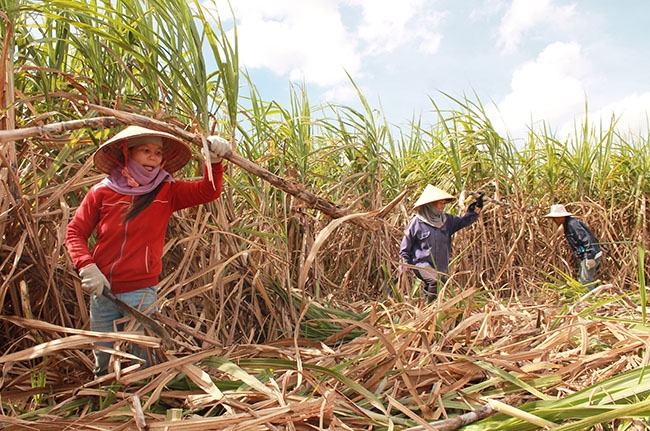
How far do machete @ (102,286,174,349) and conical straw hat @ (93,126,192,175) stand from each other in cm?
51

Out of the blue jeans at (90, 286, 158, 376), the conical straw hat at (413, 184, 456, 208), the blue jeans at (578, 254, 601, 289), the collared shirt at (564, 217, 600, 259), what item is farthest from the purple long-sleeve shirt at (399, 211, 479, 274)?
the blue jeans at (90, 286, 158, 376)

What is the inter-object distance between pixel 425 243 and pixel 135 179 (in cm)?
249

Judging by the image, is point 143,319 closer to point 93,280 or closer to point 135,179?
point 93,280

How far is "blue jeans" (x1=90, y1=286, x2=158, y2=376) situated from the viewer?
1866 mm

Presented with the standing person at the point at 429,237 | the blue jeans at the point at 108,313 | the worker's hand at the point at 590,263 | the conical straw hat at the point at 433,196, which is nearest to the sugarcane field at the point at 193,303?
the blue jeans at the point at 108,313

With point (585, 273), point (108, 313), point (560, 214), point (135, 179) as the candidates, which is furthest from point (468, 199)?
point (108, 313)

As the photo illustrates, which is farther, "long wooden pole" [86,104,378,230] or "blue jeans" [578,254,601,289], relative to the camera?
"blue jeans" [578,254,601,289]

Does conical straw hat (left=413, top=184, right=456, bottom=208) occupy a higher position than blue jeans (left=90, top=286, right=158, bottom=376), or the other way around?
conical straw hat (left=413, top=184, right=456, bottom=208)

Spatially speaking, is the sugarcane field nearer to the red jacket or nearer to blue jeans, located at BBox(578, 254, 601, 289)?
the red jacket

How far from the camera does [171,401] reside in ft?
5.51

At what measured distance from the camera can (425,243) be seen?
12.9ft

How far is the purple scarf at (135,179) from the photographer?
1973 mm

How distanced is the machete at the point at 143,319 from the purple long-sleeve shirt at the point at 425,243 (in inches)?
96.5

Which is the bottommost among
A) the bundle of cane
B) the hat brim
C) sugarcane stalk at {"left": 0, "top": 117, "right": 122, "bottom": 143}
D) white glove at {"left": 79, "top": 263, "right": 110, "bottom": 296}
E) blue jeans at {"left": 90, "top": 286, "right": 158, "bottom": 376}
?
blue jeans at {"left": 90, "top": 286, "right": 158, "bottom": 376}
